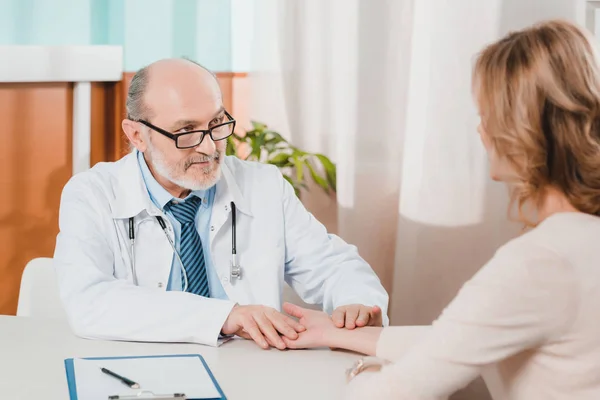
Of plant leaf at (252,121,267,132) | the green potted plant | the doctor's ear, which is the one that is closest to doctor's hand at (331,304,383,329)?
the doctor's ear

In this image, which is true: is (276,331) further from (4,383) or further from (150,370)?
(4,383)

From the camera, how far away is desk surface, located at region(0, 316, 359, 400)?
4.60 ft

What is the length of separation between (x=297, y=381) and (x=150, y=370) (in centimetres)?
26

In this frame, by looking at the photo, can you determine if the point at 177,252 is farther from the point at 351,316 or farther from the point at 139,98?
the point at 351,316

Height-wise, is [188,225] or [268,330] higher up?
[188,225]

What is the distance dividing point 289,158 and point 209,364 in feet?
5.58

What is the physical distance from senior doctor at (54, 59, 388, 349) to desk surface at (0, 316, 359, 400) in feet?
0.40

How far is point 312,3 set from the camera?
3133mm

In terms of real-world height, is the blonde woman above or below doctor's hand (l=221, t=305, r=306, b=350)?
above

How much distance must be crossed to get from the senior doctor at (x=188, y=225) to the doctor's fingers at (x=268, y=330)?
0.60ft

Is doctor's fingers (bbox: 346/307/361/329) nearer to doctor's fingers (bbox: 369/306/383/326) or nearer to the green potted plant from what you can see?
doctor's fingers (bbox: 369/306/383/326)

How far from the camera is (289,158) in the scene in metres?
3.17

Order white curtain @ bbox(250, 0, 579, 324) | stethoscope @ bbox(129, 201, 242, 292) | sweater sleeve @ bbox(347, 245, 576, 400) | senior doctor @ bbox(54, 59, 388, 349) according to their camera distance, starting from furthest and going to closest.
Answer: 1. white curtain @ bbox(250, 0, 579, 324)
2. stethoscope @ bbox(129, 201, 242, 292)
3. senior doctor @ bbox(54, 59, 388, 349)
4. sweater sleeve @ bbox(347, 245, 576, 400)

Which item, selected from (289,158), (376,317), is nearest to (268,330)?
(376,317)
